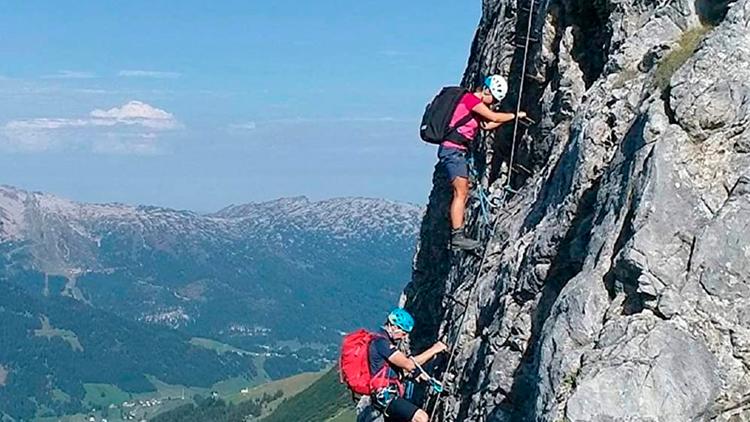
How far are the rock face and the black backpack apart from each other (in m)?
2.02

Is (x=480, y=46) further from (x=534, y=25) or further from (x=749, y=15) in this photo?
(x=749, y=15)

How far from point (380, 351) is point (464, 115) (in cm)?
611

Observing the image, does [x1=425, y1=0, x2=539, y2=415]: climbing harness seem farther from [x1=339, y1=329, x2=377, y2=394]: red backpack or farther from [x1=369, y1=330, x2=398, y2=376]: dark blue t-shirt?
[x1=339, y1=329, x2=377, y2=394]: red backpack

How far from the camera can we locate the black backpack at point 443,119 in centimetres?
2180

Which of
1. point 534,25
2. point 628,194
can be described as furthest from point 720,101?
point 534,25

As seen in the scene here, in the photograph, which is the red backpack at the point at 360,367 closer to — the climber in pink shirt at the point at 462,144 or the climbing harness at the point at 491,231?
the climbing harness at the point at 491,231

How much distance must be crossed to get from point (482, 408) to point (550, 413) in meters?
4.05

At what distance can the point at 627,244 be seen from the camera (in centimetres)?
1342

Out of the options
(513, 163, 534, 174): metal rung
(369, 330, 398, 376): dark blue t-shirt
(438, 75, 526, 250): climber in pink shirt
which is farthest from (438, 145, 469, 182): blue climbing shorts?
(369, 330, 398, 376): dark blue t-shirt

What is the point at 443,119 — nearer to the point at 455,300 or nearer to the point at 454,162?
the point at 454,162

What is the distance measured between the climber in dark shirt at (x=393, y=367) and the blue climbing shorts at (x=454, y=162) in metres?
4.15

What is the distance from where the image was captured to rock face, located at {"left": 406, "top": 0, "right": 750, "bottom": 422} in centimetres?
1258

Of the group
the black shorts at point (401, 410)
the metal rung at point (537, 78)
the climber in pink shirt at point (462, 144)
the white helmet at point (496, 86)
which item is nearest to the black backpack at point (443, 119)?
the climber in pink shirt at point (462, 144)

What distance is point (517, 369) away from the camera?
53.7 feet
